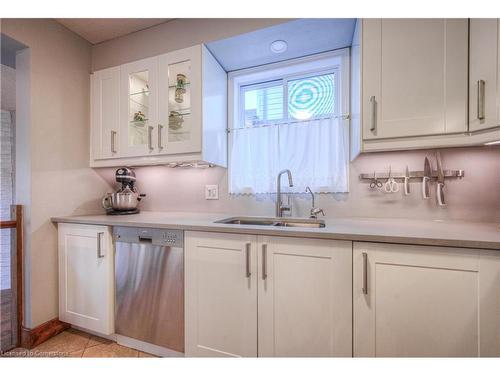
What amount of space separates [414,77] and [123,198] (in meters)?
2.12

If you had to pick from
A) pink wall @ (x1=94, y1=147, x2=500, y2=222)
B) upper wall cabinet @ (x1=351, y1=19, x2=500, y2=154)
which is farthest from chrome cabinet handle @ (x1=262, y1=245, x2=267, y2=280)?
upper wall cabinet @ (x1=351, y1=19, x2=500, y2=154)

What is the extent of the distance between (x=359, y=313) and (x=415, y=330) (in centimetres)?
21

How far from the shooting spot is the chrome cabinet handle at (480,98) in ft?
3.15

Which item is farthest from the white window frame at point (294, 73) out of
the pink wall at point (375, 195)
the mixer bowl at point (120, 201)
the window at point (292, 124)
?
the mixer bowl at point (120, 201)

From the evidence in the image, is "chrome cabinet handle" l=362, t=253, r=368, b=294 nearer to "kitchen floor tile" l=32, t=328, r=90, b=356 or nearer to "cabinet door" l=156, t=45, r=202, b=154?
"cabinet door" l=156, t=45, r=202, b=154

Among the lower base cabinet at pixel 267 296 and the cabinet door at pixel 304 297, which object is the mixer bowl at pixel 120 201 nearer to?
the lower base cabinet at pixel 267 296

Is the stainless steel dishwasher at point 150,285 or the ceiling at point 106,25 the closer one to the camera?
the stainless steel dishwasher at point 150,285

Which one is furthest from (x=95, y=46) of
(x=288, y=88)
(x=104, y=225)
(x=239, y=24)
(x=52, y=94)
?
(x=288, y=88)

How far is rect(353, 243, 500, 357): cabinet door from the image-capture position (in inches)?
31.8

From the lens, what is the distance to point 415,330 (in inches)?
35.0

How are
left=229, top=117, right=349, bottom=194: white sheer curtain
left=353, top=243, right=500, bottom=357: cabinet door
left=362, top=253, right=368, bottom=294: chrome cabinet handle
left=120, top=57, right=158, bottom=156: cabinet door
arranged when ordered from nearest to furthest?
left=353, top=243, right=500, bottom=357: cabinet door, left=362, top=253, right=368, bottom=294: chrome cabinet handle, left=229, top=117, right=349, bottom=194: white sheer curtain, left=120, top=57, right=158, bottom=156: cabinet door

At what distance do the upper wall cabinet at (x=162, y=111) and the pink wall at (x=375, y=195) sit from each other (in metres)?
0.33

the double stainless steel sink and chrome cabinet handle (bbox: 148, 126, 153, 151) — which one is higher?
chrome cabinet handle (bbox: 148, 126, 153, 151)

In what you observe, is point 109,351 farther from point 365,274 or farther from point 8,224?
point 365,274
